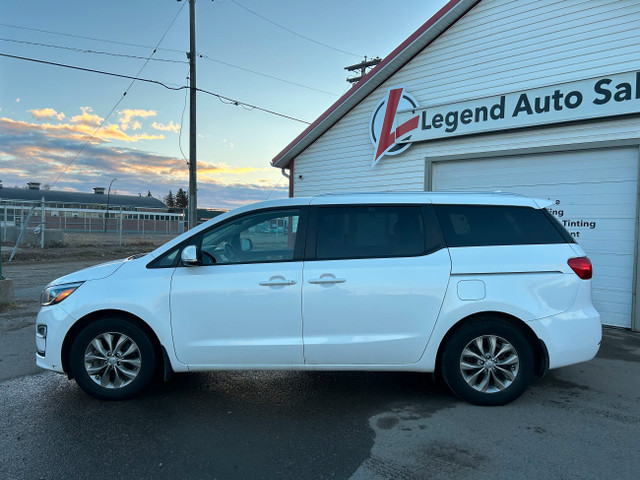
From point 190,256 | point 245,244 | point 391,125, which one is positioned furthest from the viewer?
point 391,125

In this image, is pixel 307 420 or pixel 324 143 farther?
pixel 324 143

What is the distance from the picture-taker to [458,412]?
3832mm

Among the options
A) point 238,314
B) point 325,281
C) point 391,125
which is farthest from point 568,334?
point 391,125

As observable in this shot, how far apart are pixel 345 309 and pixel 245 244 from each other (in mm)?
1104

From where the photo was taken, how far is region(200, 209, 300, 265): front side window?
13.1ft

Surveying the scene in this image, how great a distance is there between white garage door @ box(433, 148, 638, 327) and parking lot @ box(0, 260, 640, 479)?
2320mm

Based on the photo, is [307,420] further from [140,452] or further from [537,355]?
[537,355]

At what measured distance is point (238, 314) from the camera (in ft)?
12.6

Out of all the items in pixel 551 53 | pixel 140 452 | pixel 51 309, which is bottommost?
pixel 140 452

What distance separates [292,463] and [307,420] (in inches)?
25.3

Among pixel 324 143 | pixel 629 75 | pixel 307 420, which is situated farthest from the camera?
pixel 324 143

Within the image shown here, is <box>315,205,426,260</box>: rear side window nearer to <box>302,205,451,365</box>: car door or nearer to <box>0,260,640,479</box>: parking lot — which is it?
<box>302,205,451,365</box>: car door

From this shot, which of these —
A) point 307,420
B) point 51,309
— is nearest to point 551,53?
point 307,420

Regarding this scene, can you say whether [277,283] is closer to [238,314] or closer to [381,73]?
[238,314]
